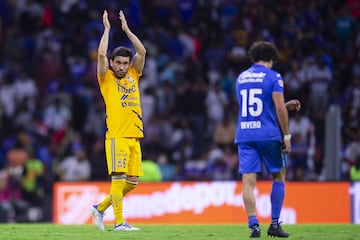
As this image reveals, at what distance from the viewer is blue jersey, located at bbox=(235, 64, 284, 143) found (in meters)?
12.8

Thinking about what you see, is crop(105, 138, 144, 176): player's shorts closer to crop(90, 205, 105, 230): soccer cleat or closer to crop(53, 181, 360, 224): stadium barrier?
crop(90, 205, 105, 230): soccer cleat

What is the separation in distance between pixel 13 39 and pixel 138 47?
1470cm

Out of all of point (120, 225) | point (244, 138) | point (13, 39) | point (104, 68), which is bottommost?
point (120, 225)

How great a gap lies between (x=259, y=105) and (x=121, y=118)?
6.97 feet

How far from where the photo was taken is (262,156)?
12.9 m

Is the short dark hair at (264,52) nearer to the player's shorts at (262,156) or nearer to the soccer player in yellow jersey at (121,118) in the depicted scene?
the player's shorts at (262,156)

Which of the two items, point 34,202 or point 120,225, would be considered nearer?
point 120,225

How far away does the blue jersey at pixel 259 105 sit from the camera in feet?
42.1

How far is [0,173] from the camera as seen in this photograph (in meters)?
25.2

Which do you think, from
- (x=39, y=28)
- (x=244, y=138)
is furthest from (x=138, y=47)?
(x=39, y=28)

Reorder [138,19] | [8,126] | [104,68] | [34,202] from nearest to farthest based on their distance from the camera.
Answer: [104,68] < [34,202] < [8,126] < [138,19]

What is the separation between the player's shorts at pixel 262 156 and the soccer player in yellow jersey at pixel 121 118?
1.83m

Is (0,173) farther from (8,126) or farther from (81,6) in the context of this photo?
(81,6)

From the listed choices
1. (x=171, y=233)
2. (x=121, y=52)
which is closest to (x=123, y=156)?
(x=171, y=233)
